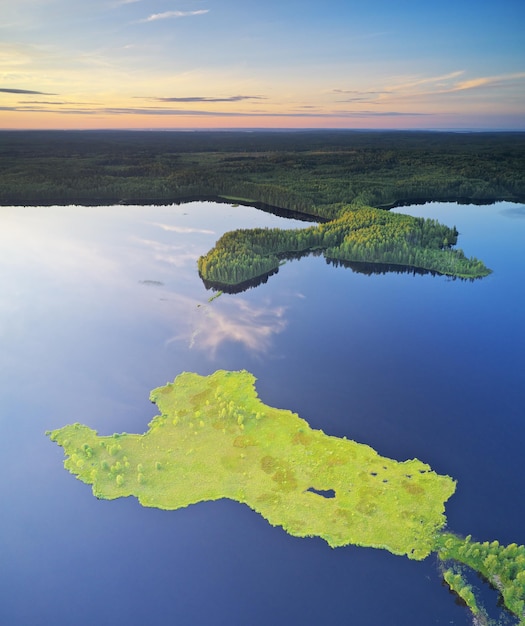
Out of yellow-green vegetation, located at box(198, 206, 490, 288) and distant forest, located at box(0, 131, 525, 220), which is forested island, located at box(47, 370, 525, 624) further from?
distant forest, located at box(0, 131, 525, 220)

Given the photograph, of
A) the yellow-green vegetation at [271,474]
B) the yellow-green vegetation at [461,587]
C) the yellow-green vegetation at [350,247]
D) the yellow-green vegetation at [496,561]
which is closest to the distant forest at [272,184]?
the yellow-green vegetation at [350,247]

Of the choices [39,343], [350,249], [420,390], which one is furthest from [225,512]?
[350,249]

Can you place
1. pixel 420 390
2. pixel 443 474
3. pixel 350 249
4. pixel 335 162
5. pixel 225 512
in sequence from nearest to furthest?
pixel 225 512
pixel 443 474
pixel 420 390
pixel 350 249
pixel 335 162

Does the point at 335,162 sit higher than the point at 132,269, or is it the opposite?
the point at 335,162

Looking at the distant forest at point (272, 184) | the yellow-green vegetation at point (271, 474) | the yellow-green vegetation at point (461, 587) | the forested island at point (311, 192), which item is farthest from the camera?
the distant forest at point (272, 184)

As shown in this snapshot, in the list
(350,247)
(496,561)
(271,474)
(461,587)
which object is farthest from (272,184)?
(461,587)

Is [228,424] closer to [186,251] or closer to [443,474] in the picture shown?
[443,474]

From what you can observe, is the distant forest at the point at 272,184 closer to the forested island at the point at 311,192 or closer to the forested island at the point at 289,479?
the forested island at the point at 311,192
